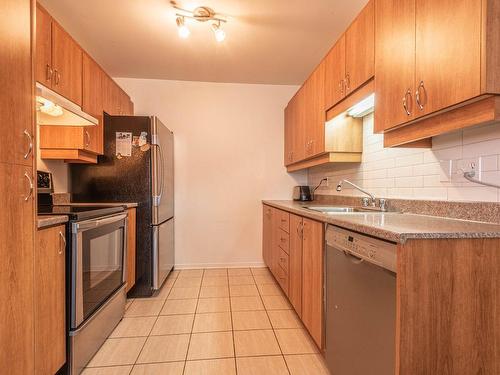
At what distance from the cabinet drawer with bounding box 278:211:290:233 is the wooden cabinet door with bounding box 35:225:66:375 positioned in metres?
1.61

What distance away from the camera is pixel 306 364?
168 cm

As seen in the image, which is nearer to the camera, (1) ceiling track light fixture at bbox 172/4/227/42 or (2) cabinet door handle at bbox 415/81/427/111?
(2) cabinet door handle at bbox 415/81/427/111

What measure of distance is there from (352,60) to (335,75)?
0.88ft

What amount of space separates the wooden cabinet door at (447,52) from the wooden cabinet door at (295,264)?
115 cm

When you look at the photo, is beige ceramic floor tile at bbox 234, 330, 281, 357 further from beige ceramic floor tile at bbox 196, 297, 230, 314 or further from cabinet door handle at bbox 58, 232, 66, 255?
cabinet door handle at bbox 58, 232, 66, 255

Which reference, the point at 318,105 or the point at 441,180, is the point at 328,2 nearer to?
the point at 318,105

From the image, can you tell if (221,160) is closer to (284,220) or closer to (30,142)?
(284,220)

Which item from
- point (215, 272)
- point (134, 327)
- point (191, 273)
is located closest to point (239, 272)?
point (215, 272)

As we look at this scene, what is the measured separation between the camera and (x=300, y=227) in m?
2.04

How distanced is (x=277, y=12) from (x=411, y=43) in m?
1.26

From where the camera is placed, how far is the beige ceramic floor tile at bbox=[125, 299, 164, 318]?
2367 mm

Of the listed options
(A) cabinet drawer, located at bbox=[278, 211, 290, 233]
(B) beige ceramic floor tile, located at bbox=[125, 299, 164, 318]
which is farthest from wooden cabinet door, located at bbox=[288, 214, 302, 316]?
(B) beige ceramic floor tile, located at bbox=[125, 299, 164, 318]

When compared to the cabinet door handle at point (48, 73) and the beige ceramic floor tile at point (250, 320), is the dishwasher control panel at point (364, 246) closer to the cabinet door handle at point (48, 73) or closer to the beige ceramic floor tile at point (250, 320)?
the beige ceramic floor tile at point (250, 320)

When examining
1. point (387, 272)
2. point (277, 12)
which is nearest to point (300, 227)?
point (387, 272)
